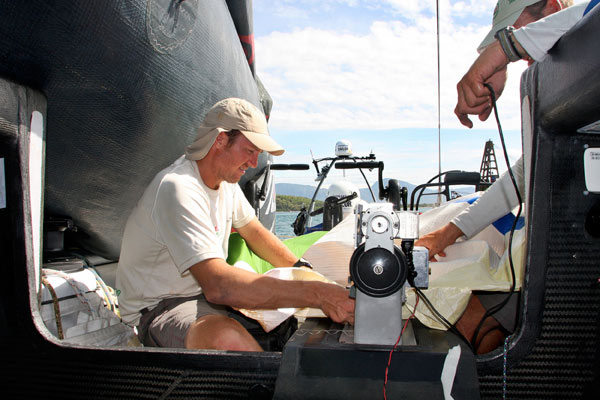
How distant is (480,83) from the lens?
1029 mm

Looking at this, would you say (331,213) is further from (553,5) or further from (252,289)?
(553,5)

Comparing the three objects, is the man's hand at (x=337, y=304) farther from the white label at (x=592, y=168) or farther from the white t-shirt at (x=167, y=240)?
the white label at (x=592, y=168)

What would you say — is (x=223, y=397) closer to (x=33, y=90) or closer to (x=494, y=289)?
(x=494, y=289)

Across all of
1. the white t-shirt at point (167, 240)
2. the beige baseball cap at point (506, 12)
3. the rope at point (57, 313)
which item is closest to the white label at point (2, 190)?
the rope at point (57, 313)

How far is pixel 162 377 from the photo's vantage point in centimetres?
106

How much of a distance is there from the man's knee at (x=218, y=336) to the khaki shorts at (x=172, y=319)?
0.06 m

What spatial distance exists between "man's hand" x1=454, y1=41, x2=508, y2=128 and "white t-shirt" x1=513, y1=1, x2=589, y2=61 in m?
0.08

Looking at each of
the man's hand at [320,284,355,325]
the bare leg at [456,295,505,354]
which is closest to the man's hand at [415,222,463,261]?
the bare leg at [456,295,505,354]

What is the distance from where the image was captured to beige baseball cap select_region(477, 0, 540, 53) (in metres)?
1.30

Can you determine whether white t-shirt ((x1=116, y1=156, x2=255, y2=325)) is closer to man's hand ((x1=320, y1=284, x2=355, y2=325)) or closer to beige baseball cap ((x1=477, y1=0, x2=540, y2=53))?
man's hand ((x1=320, y1=284, x2=355, y2=325))

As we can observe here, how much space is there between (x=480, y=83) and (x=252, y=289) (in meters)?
0.90

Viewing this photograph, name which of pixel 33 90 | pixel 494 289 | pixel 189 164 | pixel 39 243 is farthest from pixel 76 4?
pixel 494 289

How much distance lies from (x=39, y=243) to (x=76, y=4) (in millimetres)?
646

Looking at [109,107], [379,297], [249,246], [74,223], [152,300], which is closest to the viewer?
[379,297]
